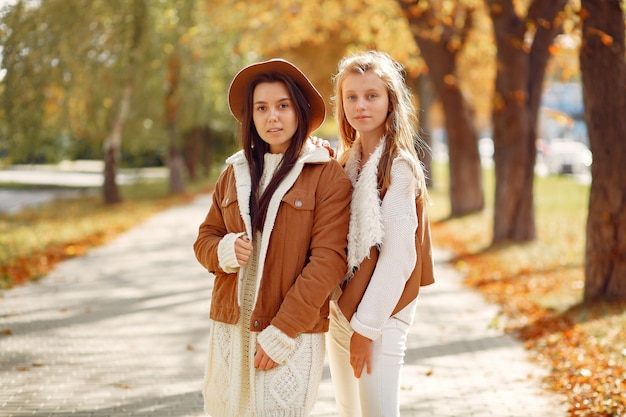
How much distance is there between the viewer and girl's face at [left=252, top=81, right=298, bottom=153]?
333 centimetres

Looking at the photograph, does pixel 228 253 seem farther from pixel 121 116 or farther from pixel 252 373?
pixel 121 116

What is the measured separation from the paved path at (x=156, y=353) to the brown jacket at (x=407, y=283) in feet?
6.61

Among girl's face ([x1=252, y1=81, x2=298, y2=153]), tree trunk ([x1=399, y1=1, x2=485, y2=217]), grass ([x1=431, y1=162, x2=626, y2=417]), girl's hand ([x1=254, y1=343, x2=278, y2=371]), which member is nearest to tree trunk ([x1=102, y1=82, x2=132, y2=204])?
tree trunk ([x1=399, y1=1, x2=485, y2=217])

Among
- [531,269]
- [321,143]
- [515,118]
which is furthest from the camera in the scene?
[515,118]

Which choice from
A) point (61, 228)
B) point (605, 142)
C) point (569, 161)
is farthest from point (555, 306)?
point (569, 161)

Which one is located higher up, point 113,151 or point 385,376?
point 113,151

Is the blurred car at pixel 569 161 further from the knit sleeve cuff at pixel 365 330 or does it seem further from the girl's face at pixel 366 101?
the knit sleeve cuff at pixel 365 330

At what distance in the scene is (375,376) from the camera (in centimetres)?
332

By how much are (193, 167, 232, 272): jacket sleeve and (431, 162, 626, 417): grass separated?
289 centimetres

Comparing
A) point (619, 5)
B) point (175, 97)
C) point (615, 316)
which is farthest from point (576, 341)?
point (175, 97)

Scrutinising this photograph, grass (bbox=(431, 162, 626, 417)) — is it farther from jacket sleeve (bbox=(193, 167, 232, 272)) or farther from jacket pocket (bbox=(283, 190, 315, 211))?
jacket sleeve (bbox=(193, 167, 232, 272))

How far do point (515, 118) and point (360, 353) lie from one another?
10063mm

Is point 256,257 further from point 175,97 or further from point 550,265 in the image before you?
point 175,97

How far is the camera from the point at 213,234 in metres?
3.50
